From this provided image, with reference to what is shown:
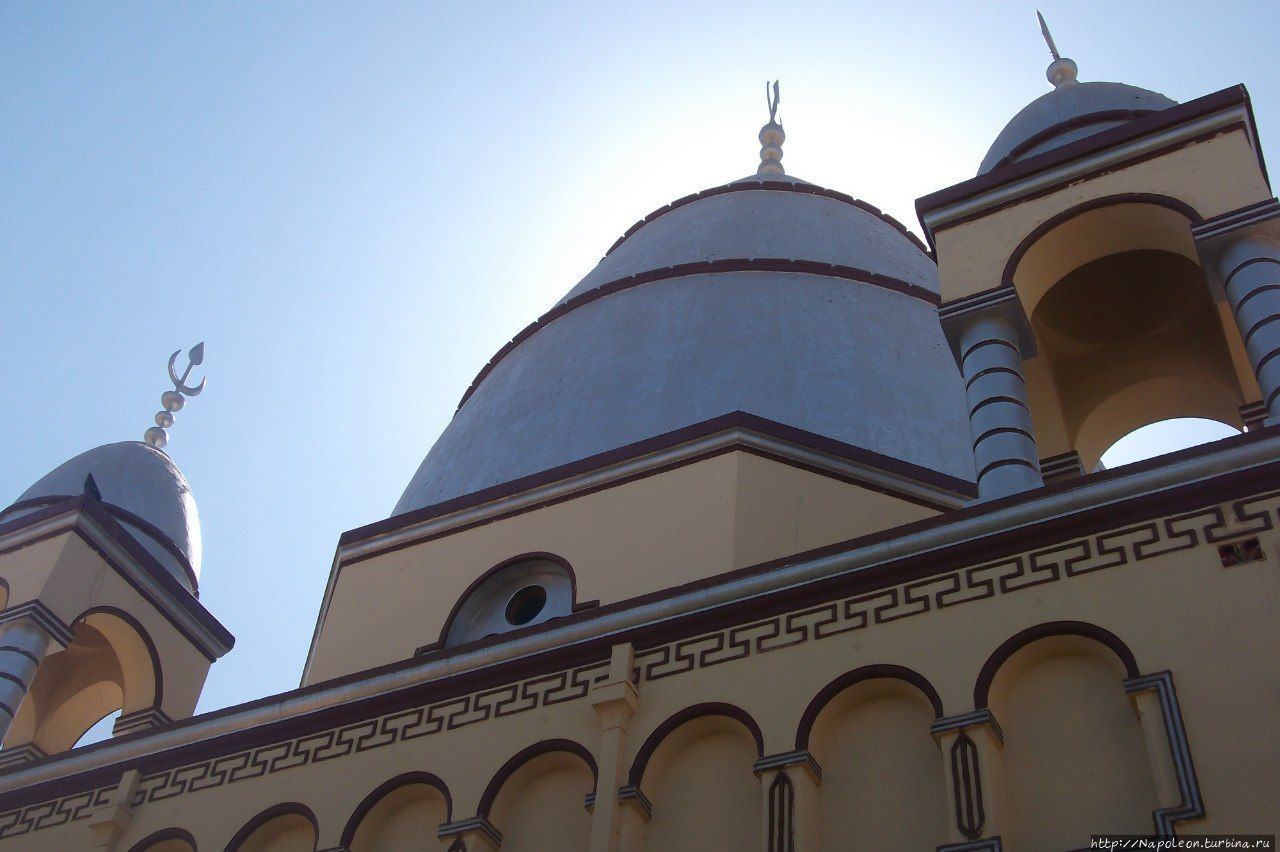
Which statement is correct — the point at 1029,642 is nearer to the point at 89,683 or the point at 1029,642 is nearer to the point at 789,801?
the point at 789,801

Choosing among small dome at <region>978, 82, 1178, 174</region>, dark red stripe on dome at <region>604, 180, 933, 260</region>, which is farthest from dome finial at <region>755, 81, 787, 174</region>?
small dome at <region>978, 82, 1178, 174</region>

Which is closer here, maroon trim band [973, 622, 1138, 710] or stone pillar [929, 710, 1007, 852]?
stone pillar [929, 710, 1007, 852]

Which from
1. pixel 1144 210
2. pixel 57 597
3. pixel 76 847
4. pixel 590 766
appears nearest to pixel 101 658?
pixel 57 597

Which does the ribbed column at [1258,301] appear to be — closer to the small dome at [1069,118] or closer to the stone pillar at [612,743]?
the small dome at [1069,118]

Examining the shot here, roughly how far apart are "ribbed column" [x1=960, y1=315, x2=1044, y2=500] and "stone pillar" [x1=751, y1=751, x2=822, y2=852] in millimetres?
1705

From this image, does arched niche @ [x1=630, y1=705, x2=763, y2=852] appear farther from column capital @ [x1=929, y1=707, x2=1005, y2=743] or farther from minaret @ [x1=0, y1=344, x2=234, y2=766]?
minaret @ [x1=0, y1=344, x2=234, y2=766]

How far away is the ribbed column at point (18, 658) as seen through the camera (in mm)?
10062

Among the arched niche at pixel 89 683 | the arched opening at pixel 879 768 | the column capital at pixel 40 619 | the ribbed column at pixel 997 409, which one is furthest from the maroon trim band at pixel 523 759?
the arched niche at pixel 89 683

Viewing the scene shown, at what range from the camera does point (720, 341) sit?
1130cm

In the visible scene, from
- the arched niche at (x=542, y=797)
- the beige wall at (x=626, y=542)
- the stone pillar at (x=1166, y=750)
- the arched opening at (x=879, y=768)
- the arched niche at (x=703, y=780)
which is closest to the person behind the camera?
the stone pillar at (x=1166, y=750)

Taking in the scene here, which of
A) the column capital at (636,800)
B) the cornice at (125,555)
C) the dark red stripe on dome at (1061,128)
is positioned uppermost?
the dark red stripe on dome at (1061,128)

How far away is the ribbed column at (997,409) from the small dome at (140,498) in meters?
7.00

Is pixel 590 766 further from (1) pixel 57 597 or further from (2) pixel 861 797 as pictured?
(1) pixel 57 597

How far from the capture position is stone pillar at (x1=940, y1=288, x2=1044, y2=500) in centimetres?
727
